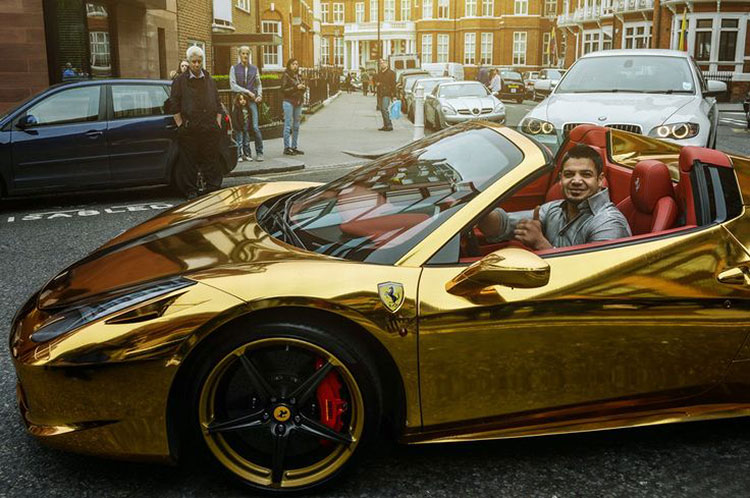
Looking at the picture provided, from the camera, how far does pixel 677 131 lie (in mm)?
8648

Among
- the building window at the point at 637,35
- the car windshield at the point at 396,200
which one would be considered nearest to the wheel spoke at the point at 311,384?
the car windshield at the point at 396,200

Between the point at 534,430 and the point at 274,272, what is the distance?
1129 mm

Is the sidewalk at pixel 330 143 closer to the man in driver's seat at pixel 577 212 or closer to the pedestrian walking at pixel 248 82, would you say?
the pedestrian walking at pixel 248 82

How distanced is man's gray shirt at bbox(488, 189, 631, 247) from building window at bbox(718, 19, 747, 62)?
4628 centimetres

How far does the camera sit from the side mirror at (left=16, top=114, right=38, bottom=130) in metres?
9.09

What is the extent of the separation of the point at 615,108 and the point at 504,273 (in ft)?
22.7

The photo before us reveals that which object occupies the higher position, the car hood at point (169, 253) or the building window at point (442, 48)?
the building window at point (442, 48)

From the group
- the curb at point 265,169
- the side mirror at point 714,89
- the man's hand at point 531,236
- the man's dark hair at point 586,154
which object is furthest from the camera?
the curb at point 265,169

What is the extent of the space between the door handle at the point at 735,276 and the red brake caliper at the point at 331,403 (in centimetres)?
148

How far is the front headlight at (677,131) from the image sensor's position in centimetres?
860

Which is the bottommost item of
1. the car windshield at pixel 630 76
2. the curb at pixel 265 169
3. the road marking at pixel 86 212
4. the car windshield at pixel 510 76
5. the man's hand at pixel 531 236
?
the road marking at pixel 86 212

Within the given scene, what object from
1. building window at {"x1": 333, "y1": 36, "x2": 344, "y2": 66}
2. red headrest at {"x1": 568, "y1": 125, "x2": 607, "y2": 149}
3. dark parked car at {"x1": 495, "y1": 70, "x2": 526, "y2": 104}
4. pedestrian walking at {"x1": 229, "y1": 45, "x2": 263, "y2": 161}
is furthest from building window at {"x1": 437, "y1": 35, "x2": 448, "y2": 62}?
red headrest at {"x1": 568, "y1": 125, "x2": 607, "y2": 149}

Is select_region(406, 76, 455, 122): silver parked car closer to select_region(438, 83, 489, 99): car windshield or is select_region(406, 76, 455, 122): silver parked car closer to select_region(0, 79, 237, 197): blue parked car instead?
select_region(438, 83, 489, 99): car windshield

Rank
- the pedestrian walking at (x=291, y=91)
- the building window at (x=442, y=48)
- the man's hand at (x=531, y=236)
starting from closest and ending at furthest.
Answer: the man's hand at (x=531, y=236) → the pedestrian walking at (x=291, y=91) → the building window at (x=442, y=48)
